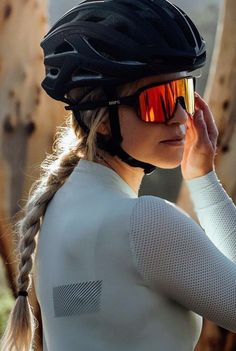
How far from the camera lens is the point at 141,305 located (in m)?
1.54

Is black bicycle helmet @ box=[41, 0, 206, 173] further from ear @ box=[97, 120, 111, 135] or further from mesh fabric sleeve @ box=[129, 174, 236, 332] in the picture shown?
mesh fabric sleeve @ box=[129, 174, 236, 332]

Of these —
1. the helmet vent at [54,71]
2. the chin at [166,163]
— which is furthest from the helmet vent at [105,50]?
the chin at [166,163]

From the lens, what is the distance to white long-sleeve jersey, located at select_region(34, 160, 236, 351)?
4.99ft

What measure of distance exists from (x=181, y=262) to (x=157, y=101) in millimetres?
378

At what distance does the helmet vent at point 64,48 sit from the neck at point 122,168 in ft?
0.85

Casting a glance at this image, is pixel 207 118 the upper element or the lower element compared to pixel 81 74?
lower

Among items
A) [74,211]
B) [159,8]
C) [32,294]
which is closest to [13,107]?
[32,294]

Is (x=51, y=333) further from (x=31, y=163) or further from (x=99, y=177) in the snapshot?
(x=31, y=163)

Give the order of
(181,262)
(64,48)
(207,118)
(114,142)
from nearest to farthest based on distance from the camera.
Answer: (181,262)
(114,142)
(64,48)
(207,118)

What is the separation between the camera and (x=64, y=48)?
6.15 ft

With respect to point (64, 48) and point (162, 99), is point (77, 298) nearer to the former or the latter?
point (162, 99)

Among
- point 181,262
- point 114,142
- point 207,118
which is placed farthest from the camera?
point 207,118

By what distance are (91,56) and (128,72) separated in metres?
0.12

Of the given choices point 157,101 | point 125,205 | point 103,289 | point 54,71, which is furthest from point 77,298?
point 54,71
